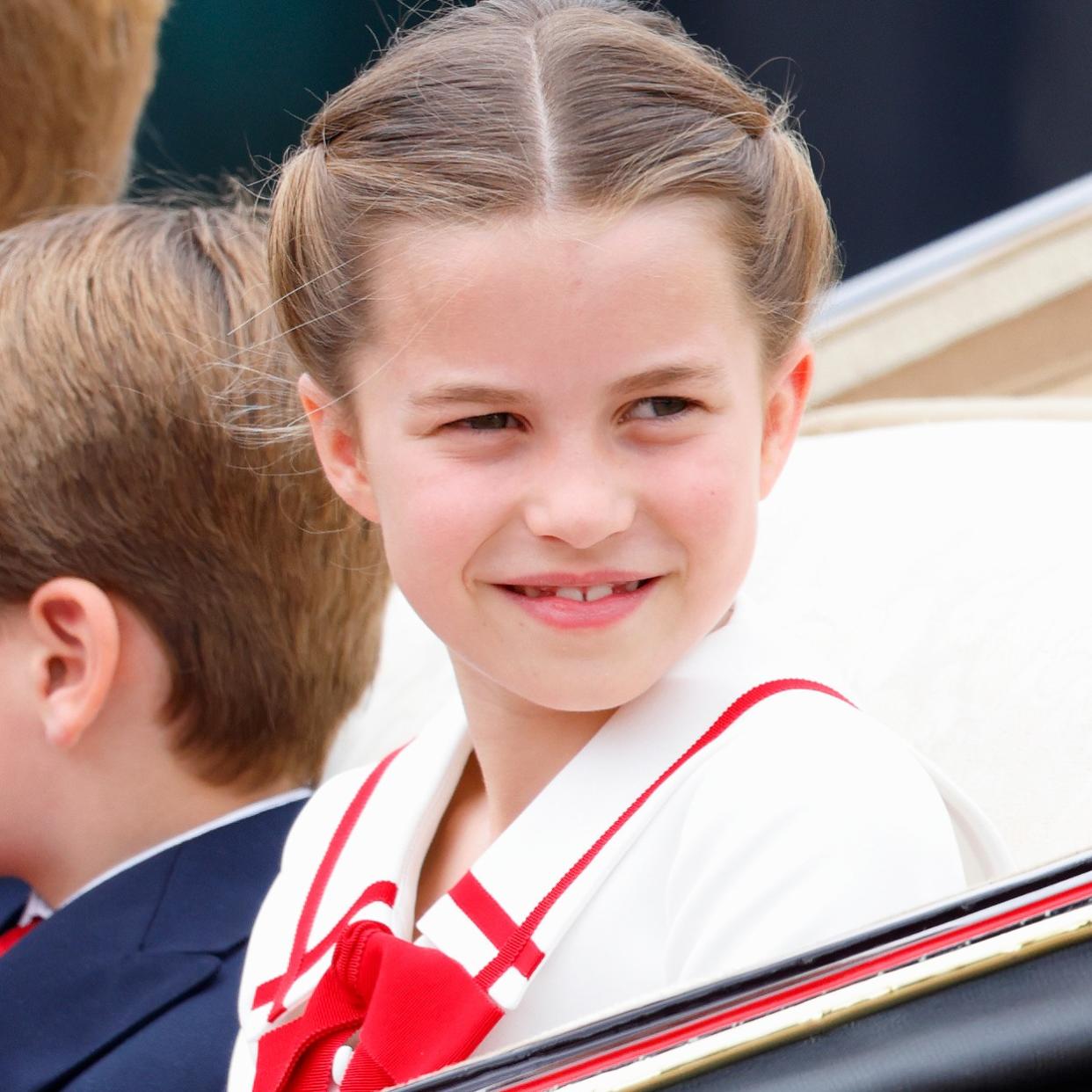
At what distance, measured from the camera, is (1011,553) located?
1254 mm

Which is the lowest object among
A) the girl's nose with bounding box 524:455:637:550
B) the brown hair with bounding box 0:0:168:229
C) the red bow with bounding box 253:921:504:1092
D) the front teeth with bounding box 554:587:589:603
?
the red bow with bounding box 253:921:504:1092

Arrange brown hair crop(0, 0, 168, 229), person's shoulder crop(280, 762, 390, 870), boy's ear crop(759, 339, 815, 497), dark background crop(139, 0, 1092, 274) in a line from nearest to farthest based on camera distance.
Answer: boy's ear crop(759, 339, 815, 497)
person's shoulder crop(280, 762, 390, 870)
dark background crop(139, 0, 1092, 274)
brown hair crop(0, 0, 168, 229)

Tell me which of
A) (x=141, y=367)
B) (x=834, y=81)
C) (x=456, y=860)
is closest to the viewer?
(x=456, y=860)

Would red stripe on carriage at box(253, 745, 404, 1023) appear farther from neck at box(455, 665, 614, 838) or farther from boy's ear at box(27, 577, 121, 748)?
boy's ear at box(27, 577, 121, 748)

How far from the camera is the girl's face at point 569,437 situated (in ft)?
2.59

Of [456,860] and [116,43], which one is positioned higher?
[116,43]

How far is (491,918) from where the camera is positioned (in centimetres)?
88

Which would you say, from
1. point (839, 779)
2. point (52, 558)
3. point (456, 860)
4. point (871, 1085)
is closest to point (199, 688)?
point (52, 558)

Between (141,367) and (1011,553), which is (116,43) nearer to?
(141,367)

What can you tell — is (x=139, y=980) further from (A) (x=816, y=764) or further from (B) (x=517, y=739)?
(A) (x=816, y=764)

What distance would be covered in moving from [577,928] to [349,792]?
1.02 feet

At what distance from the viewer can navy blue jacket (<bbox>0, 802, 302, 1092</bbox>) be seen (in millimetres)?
1129

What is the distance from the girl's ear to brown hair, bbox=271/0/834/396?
2 cm

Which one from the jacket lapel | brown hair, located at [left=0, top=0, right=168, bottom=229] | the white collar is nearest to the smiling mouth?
the white collar
